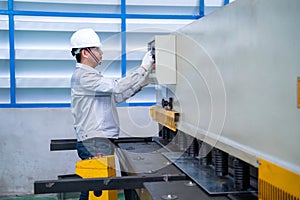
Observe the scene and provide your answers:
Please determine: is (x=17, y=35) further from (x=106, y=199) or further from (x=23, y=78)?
(x=106, y=199)

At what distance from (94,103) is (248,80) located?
1.29m

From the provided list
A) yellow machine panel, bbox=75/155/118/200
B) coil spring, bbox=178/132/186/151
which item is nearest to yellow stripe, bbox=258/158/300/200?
coil spring, bbox=178/132/186/151

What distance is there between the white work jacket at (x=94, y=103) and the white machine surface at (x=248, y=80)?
2.01 feet

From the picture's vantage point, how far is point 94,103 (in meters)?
2.32

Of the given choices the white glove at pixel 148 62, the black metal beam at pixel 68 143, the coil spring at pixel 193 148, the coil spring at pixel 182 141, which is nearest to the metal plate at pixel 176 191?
the coil spring at pixel 193 148

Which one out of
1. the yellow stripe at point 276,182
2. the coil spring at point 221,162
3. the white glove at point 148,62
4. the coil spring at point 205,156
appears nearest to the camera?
the yellow stripe at point 276,182

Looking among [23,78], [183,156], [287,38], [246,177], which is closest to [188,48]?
[183,156]

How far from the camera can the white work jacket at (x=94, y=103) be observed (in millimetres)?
2238

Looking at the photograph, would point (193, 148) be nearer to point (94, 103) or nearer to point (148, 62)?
point (148, 62)

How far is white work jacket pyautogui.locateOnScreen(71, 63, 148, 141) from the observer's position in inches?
88.1

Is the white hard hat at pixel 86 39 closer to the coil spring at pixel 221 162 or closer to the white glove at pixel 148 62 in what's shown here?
the white glove at pixel 148 62

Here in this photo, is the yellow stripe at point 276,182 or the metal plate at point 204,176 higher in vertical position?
the yellow stripe at point 276,182

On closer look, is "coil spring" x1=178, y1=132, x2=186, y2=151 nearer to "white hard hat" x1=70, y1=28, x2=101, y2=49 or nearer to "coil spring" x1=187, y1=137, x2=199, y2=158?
"coil spring" x1=187, y1=137, x2=199, y2=158

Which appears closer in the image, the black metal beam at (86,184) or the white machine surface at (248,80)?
the white machine surface at (248,80)
